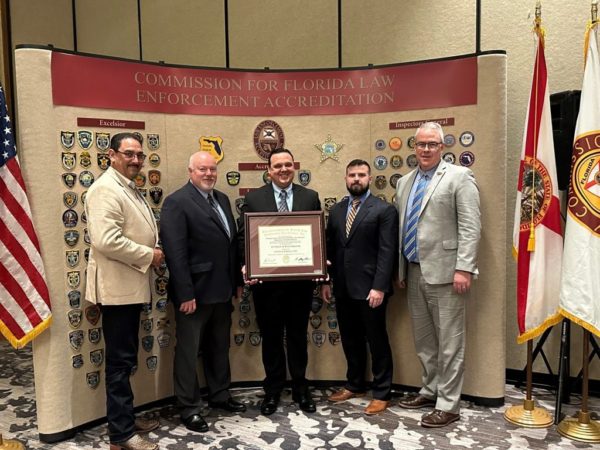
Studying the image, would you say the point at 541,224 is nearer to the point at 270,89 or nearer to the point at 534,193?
the point at 534,193

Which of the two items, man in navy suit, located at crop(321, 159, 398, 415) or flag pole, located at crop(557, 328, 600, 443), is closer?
flag pole, located at crop(557, 328, 600, 443)

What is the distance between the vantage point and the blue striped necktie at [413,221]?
355cm

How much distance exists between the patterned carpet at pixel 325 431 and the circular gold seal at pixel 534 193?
135cm

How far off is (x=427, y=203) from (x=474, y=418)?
4.97 feet

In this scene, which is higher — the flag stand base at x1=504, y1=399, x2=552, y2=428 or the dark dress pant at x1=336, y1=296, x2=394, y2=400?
the dark dress pant at x1=336, y1=296, x2=394, y2=400

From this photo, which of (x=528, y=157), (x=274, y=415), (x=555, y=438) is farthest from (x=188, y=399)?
(x=528, y=157)

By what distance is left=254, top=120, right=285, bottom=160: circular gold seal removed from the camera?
407 cm

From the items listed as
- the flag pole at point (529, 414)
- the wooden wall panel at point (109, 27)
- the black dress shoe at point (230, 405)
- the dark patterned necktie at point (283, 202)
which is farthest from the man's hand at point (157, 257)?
the wooden wall panel at point (109, 27)

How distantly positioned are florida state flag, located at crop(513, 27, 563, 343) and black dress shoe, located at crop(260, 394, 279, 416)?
1.80m

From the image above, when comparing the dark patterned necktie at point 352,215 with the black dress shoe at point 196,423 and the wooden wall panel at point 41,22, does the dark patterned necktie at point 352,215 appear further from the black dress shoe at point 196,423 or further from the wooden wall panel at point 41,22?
the wooden wall panel at point 41,22

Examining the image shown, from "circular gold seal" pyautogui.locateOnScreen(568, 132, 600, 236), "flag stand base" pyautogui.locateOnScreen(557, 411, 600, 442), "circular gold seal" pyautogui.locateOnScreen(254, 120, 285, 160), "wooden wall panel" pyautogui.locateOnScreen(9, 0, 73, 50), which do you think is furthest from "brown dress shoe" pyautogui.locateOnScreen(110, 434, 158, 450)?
"wooden wall panel" pyautogui.locateOnScreen(9, 0, 73, 50)

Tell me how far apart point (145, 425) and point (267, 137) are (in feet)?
7.36

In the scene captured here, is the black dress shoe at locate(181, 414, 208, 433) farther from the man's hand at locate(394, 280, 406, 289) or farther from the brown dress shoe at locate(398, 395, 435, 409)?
the man's hand at locate(394, 280, 406, 289)

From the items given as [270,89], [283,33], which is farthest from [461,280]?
[283,33]
